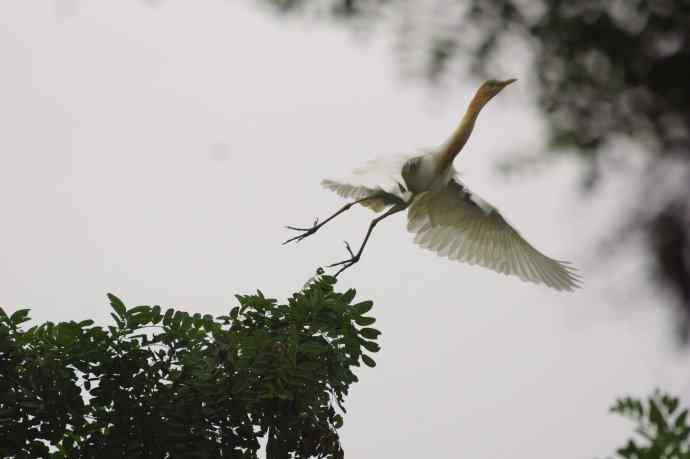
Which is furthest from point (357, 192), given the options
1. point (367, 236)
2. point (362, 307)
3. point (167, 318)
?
point (167, 318)

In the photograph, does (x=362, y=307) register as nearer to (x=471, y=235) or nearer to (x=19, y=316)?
(x=19, y=316)

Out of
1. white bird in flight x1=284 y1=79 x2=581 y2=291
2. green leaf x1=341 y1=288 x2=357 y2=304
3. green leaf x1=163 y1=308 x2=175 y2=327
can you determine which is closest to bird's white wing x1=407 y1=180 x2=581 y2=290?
white bird in flight x1=284 y1=79 x2=581 y2=291

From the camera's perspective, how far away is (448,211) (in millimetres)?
4945

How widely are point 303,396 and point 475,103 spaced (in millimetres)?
2273

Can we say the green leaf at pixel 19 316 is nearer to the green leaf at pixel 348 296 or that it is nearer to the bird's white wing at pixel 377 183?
the green leaf at pixel 348 296

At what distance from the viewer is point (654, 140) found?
1.36 m

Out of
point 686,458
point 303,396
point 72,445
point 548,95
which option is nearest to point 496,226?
point 303,396

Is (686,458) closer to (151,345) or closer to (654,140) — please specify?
(654,140)

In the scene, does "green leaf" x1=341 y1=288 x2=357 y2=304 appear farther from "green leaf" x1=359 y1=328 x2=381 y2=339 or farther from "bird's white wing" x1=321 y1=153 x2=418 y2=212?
"bird's white wing" x1=321 y1=153 x2=418 y2=212

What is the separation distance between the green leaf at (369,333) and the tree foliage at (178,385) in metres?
0.05

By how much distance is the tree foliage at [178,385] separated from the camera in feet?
8.86

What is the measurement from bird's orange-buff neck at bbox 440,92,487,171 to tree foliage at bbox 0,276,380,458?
1.75 metres

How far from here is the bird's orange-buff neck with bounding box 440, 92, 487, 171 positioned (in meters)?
4.50

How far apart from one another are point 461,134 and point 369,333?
184cm
